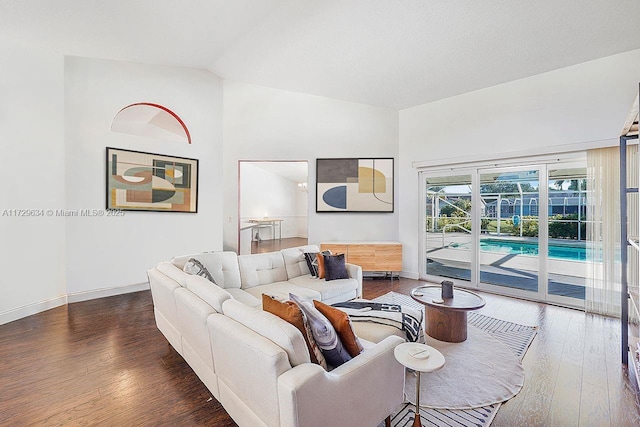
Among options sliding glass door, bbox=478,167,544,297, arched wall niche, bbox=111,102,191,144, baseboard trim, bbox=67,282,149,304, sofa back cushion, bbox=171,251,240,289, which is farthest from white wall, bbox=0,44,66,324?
sliding glass door, bbox=478,167,544,297

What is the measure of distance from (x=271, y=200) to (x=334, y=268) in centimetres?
739

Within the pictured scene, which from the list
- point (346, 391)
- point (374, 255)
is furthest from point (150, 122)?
point (346, 391)

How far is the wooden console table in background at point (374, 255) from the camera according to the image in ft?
17.1

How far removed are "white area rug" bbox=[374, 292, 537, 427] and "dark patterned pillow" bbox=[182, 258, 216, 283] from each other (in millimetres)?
1983

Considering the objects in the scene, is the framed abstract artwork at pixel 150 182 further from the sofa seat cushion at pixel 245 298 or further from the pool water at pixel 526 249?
the pool water at pixel 526 249

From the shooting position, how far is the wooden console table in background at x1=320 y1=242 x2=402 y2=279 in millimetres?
Answer: 5227

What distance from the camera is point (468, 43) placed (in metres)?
3.40

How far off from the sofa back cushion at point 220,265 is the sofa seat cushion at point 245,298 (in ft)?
0.38

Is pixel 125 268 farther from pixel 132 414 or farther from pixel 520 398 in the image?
pixel 520 398

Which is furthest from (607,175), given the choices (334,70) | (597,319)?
(334,70)

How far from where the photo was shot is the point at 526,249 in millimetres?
4336

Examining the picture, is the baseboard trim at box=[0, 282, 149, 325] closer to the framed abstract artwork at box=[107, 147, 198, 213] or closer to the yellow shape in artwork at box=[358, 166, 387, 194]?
the framed abstract artwork at box=[107, 147, 198, 213]

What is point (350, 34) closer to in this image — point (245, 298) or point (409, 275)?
point (245, 298)

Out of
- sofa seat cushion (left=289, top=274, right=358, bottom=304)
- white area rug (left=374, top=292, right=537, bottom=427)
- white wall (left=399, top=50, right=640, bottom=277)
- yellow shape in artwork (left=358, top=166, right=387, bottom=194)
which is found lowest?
white area rug (left=374, top=292, right=537, bottom=427)
